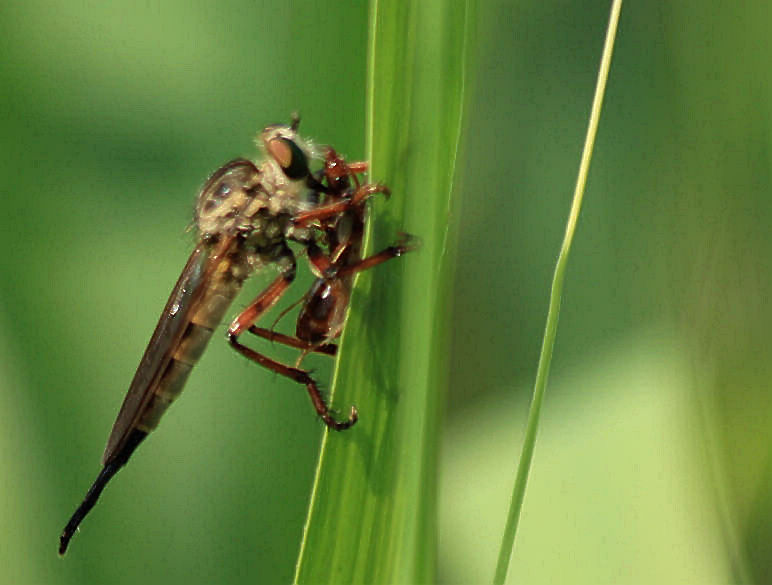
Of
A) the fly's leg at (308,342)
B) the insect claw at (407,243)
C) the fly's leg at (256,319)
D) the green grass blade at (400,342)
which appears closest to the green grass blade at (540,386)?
the green grass blade at (400,342)

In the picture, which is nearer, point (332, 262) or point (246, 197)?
point (332, 262)

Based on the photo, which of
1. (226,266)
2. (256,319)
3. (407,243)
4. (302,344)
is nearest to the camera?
(407,243)

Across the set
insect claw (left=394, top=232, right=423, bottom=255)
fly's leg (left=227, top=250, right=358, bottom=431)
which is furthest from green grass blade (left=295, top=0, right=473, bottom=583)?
fly's leg (left=227, top=250, right=358, bottom=431)

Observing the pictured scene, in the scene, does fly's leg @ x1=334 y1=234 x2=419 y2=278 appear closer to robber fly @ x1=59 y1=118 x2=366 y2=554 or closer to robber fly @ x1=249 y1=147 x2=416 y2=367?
robber fly @ x1=249 y1=147 x2=416 y2=367

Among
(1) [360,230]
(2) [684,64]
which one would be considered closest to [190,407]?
(1) [360,230]

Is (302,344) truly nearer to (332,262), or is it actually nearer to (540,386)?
(332,262)

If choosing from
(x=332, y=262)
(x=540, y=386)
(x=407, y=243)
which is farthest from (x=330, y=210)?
(x=540, y=386)

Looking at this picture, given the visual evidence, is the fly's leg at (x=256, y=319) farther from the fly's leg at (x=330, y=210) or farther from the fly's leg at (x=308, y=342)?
the fly's leg at (x=330, y=210)

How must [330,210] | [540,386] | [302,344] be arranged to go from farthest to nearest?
1. [302,344]
2. [330,210]
3. [540,386]
